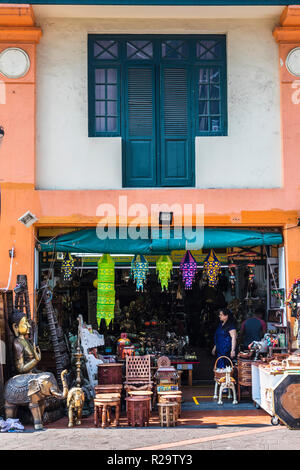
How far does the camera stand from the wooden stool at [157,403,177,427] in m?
10.7

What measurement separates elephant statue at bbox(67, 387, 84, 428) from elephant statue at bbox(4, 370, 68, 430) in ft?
1.29

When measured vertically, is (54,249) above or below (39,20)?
below

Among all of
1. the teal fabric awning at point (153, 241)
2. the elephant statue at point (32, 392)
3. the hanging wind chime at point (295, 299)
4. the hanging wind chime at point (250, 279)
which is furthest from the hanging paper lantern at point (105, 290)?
the hanging wind chime at point (295, 299)

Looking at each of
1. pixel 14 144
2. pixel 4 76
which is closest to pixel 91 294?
pixel 14 144

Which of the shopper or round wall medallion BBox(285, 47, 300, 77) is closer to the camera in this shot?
round wall medallion BBox(285, 47, 300, 77)

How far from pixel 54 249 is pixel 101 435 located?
13.2 feet

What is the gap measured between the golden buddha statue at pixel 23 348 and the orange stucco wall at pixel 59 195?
6.38ft

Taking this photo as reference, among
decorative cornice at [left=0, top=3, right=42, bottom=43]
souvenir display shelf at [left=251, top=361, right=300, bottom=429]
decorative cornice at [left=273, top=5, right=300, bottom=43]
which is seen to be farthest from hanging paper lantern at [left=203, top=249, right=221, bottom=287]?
decorative cornice at [left=0, top=3, right=42, bottom=43]

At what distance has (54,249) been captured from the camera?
12859mm

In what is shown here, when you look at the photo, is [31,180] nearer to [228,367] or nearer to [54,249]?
[54,249]

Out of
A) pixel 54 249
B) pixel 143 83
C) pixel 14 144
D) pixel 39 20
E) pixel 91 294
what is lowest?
pixel 91 294

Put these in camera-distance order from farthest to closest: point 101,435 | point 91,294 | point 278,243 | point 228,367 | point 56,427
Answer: point 91,294, point 278,243, point 228,367, point 56,427, point 101,435

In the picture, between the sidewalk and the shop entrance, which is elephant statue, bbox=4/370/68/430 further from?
the shop entrance

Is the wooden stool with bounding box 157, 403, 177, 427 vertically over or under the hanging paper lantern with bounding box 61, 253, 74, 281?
under
